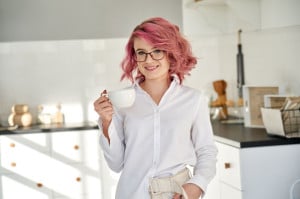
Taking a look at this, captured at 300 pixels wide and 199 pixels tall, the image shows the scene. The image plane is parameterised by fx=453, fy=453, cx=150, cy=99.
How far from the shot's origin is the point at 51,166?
125 inches

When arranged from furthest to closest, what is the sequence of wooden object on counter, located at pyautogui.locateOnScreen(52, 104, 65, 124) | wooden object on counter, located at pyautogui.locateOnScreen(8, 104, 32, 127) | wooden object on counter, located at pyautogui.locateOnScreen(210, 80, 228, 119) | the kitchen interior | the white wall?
wooden object on counter, located at pyautogui.locateOnScreen(52, 104, 65, 124) < wooden object on counter, located at pyautogui.locateOnScreen(8, 104, 32, 127) < wooden object on counter, located at pyautogui.locateOnScreen(210, 80, 228, 119) < the kitchen interior < the white wall

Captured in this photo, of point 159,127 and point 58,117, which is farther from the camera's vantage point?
point 58,117

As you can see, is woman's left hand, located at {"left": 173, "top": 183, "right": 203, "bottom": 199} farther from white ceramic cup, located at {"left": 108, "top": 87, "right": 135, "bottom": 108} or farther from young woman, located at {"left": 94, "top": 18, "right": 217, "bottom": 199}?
white ceramic cup, located at {"left": 108, "top": 87, "right": 135, "bottom": 108}

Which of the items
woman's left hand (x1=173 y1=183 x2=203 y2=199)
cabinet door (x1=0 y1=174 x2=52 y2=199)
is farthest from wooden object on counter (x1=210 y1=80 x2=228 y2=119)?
woman's left hand (x1=173 y1=183 x2=203 y2=199)

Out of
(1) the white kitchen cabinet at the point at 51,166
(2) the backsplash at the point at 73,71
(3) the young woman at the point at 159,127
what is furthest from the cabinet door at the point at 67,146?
(3) the young woman at the point at 159,127

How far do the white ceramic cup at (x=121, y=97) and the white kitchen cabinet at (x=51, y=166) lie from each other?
195cm

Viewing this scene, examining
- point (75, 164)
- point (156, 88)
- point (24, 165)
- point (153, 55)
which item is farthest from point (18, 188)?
point (153, 55)

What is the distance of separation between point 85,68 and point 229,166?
180 cm

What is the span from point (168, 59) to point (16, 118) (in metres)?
2.31

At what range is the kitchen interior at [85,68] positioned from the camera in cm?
279

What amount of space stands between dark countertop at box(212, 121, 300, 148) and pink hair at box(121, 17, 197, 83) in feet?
2.44

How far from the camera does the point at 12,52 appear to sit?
3572 mm

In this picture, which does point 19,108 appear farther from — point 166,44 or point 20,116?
point 166,44

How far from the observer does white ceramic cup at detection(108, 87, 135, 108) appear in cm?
129
